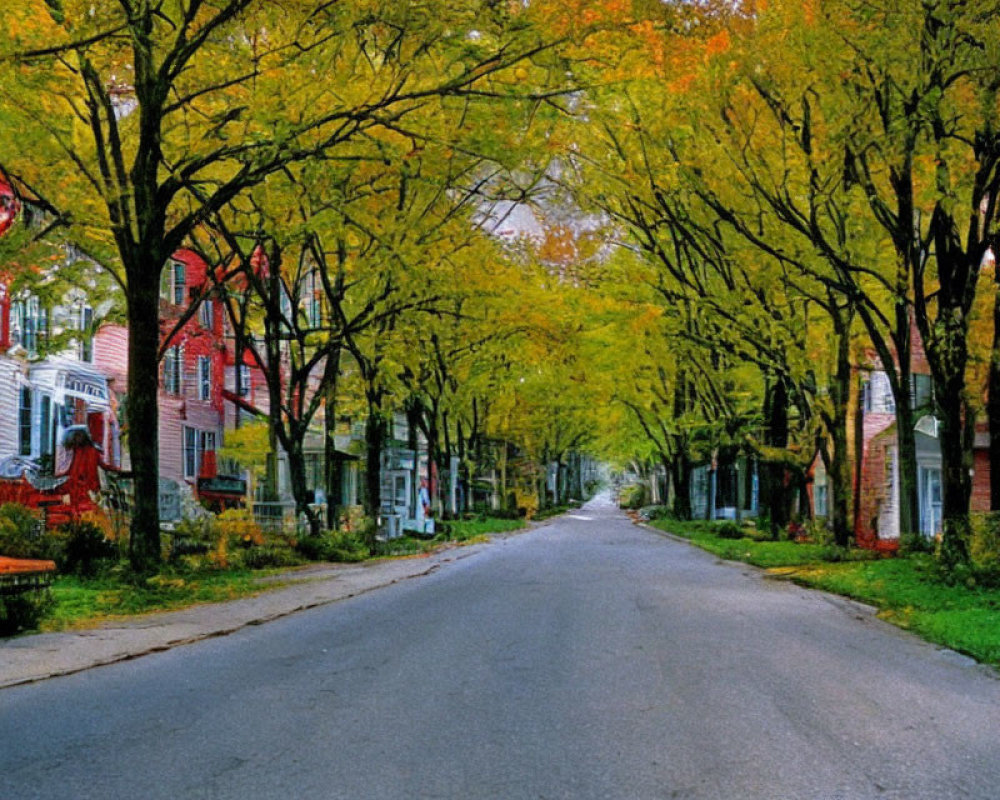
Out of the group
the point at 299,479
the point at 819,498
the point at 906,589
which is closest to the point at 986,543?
the point at 906,589

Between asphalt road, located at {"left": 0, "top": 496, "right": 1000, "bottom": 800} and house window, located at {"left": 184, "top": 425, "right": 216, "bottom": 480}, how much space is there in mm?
25118

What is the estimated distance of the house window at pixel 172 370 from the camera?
33938 mm

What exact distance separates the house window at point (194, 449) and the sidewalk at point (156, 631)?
18485 mm

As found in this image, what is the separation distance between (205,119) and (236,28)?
3790 millimetres

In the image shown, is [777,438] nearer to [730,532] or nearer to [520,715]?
[730,532]

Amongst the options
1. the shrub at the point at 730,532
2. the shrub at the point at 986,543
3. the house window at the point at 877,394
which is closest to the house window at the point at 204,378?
the shrub at the point at 730,532

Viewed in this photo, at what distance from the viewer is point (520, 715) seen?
652 centimetres

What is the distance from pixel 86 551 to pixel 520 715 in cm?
1131

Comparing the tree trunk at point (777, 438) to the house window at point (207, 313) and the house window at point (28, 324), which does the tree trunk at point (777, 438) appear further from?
the house window at point (207, 313)

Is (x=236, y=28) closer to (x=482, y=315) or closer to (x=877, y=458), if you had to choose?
(x=482, y=315)

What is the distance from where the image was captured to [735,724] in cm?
627

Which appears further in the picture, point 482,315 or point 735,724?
point 482,315

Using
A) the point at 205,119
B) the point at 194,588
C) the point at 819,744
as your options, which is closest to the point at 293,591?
the point at 194,588

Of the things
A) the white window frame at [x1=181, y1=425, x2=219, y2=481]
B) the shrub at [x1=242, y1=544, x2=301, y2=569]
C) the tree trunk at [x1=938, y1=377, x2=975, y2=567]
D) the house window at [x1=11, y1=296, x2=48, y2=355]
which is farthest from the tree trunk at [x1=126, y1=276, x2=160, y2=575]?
the white window frame at [x1=181, y1=425, x2=219, y2=481]
